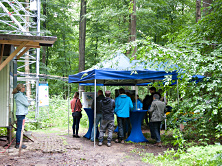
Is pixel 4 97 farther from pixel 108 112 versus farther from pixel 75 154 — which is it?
pixel 108 112

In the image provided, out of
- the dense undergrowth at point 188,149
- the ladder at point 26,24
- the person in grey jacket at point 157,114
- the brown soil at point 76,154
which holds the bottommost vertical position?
the brown soil at point 76,154

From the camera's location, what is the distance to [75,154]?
641 centimetres

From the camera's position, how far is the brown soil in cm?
566

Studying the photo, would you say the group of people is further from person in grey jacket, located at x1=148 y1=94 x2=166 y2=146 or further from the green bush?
the green bush

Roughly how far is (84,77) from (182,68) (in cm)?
324

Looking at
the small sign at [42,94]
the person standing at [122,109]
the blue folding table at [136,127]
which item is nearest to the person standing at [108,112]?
the person standing at [122,109]

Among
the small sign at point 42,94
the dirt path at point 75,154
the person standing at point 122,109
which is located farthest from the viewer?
the small sign at point 42,94

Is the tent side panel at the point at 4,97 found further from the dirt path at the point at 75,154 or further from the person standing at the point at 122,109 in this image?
the person standing at the point at 122,109

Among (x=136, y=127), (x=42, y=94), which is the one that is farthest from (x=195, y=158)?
(x=42, y=94)

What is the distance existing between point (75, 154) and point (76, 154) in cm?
3

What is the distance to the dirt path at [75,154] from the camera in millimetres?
5625

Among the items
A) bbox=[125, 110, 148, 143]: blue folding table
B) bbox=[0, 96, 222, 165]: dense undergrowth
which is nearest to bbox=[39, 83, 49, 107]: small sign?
bbox=[0, 96, 222, 165]: dense undergrowth

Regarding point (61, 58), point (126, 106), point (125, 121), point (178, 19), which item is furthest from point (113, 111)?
point (61, 58)

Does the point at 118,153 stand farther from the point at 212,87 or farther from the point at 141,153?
the point at 212,87
